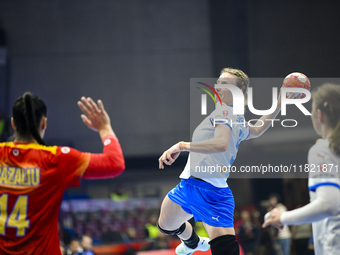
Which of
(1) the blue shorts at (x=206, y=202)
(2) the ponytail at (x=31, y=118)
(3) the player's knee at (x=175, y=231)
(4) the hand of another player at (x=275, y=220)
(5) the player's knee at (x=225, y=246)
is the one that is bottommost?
(3) the player's knee at (x=175, y=231)

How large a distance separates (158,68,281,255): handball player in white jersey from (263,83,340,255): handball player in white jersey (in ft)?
2.72

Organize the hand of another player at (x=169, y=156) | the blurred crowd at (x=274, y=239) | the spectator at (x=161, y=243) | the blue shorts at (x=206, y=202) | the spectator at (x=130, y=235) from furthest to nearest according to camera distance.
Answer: the spectator at (x=130, y=235)
the spectator at (x=161, y=243)
the blurred crowd at (x=274, y=239)
the blue shorts at (x=206, y=202)
the hand of another player at (x=169, y=156)

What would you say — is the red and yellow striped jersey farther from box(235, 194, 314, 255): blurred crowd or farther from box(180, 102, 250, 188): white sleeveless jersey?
box(235, 194, 314, 255): blurred crowd

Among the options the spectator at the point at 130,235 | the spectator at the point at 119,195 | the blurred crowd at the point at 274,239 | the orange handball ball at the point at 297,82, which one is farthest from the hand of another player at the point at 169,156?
the spectator at the point at 119,195

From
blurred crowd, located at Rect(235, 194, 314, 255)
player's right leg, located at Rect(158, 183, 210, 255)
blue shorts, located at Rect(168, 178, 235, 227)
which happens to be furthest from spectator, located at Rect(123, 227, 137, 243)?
blue shorts, located at Rect(168, 178, 235, 227)

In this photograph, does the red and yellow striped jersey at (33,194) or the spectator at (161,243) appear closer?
the red and yellow striped jersey at (33,194)

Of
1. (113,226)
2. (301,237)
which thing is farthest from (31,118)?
(113,226)

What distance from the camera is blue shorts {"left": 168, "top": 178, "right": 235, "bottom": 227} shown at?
321cm

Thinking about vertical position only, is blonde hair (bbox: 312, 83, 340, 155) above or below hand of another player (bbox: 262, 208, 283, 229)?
above

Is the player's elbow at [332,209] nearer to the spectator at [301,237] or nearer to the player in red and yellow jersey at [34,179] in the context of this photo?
the player in red and yellow jersey at [34,179]

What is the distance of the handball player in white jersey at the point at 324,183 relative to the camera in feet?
6.80

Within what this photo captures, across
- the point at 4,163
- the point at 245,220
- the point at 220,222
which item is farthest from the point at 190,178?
the point at 245,220

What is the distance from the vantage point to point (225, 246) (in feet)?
9.98

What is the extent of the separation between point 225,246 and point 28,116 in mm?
1907
